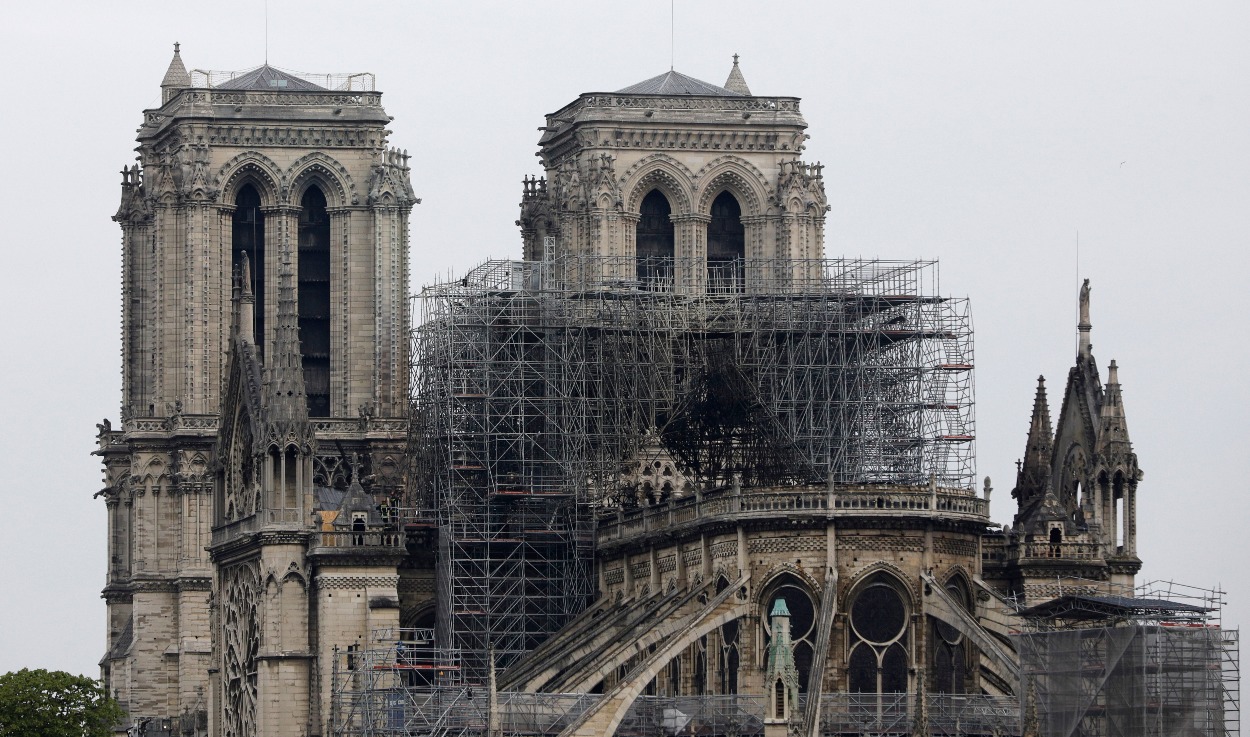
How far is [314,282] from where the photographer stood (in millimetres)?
Result: 154500

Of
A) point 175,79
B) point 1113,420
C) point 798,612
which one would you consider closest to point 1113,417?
point 1113,420

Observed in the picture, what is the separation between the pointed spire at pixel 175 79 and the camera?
158750 millimetres

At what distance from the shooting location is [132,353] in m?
156

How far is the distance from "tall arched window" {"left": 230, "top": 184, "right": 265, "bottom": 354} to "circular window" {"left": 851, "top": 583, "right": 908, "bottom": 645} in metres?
35.4

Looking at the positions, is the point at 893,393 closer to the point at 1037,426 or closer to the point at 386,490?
the point at 1037,426

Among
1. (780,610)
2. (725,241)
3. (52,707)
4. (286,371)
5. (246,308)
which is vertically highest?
(725,241)

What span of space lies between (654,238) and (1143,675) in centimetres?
3617

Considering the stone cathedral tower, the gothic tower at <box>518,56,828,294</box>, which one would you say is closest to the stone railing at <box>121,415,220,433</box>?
the stone cathedral tower

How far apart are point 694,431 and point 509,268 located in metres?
7.68

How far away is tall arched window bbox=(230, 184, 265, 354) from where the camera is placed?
153125 millimetres

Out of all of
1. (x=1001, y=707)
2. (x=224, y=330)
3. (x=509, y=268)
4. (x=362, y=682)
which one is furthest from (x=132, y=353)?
Result: (x=1001, y=707)

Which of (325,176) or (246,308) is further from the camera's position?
(325,176)

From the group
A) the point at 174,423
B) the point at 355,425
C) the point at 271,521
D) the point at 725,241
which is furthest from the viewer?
the point at 355,425

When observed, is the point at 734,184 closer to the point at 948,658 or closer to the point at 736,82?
the point at 736,82
